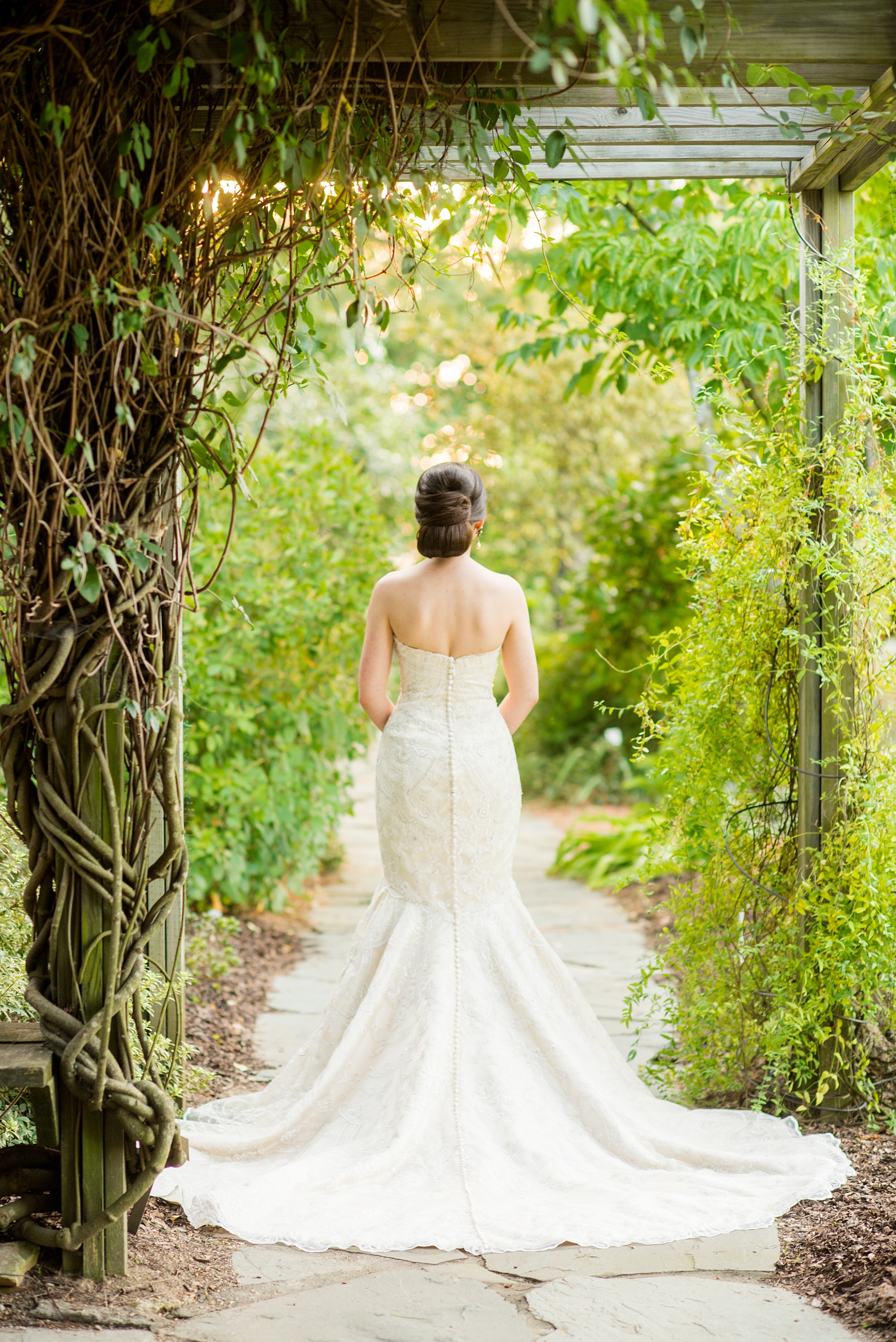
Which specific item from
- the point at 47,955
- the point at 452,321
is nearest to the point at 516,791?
the point at 47,955

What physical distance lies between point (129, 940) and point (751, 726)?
2300 mm

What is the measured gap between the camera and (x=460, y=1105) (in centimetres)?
338

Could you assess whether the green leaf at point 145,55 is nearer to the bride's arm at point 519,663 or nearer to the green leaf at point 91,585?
the green leaf at point 91,585

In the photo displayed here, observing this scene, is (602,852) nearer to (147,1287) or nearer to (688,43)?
(147,1287)

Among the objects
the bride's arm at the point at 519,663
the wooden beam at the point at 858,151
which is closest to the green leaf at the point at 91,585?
the bride's arm at the point at 519,663

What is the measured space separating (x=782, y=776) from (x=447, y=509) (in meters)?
1.51

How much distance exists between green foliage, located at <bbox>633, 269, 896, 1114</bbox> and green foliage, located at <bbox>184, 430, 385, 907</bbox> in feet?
8.59

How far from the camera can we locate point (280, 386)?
2967 mm

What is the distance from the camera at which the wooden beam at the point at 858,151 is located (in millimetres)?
3008

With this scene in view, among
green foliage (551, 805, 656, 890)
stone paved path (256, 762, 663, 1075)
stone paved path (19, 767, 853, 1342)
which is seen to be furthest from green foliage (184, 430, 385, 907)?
stone paved path (19, 767, 853, 1342)

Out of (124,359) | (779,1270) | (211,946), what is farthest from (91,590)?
(211,946)

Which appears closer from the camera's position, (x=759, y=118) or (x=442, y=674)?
(x=759, y=118)

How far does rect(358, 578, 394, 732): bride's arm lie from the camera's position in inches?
147

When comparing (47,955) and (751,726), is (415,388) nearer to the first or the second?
(751,726)
